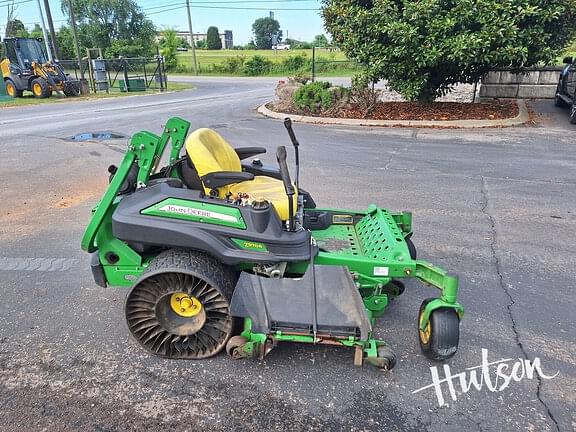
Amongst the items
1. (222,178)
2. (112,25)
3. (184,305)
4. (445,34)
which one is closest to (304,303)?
(184,305)

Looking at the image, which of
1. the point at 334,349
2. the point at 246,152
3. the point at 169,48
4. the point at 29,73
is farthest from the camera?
the point at 169,48

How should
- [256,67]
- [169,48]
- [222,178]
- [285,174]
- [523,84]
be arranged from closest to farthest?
[285,174]
[222,178]
[523,84]
[256,67]
[169,48]

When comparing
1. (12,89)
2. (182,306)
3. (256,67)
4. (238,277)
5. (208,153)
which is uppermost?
(208,153)

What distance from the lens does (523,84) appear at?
1401 centimetres

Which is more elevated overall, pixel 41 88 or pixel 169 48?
pixel 169 48

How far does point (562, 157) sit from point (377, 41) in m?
5.05

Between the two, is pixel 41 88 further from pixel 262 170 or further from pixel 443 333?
pixel 443 333

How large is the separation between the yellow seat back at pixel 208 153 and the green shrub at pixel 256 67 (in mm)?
38096

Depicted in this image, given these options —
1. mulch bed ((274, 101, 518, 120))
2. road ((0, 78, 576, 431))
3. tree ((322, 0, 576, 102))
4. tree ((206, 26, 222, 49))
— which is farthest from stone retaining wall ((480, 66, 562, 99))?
tree ((206, 26, 222, 49))

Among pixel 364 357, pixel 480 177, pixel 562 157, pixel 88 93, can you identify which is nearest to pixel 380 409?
pixel 364 357

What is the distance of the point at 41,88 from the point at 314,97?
42.4 ft

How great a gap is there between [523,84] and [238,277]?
1415 centimetres

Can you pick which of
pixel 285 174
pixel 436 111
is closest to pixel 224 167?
pixel 285 174

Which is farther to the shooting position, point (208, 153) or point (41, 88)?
point (41, 88)
